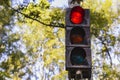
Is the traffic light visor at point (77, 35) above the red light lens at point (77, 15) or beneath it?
beneath

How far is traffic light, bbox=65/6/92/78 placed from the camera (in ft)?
13.1

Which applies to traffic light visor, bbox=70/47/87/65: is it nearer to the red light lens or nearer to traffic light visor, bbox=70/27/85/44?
traffic light visor, bbox=70/27/85/44

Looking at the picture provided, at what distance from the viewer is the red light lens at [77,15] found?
4.24 meters

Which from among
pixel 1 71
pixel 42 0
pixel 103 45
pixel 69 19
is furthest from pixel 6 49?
pixel 69 19

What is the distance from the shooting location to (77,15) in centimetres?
428

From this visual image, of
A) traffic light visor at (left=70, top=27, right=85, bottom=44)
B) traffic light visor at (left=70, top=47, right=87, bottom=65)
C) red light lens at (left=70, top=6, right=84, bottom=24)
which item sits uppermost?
red light lens at (left=70, top=6, right=84, bottom=24)

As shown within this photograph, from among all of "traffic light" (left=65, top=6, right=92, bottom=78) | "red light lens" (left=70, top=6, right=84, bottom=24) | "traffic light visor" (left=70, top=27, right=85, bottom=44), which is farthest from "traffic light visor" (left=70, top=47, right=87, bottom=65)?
"red light lens" (left=70, top=6, right=84, bottom=24)

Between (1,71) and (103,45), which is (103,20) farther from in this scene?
(1,71)

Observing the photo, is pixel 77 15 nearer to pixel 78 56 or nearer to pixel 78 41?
pixel 78 41

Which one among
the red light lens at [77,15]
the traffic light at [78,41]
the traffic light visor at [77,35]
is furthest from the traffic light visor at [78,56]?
the red light lens at [77,15]

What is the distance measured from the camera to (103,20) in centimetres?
1997

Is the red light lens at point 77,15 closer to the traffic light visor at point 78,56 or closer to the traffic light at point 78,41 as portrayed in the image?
the traffic light at point 78,41

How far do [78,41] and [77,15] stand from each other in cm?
31

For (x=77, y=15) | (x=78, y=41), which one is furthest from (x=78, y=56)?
(x=77, y=15)
